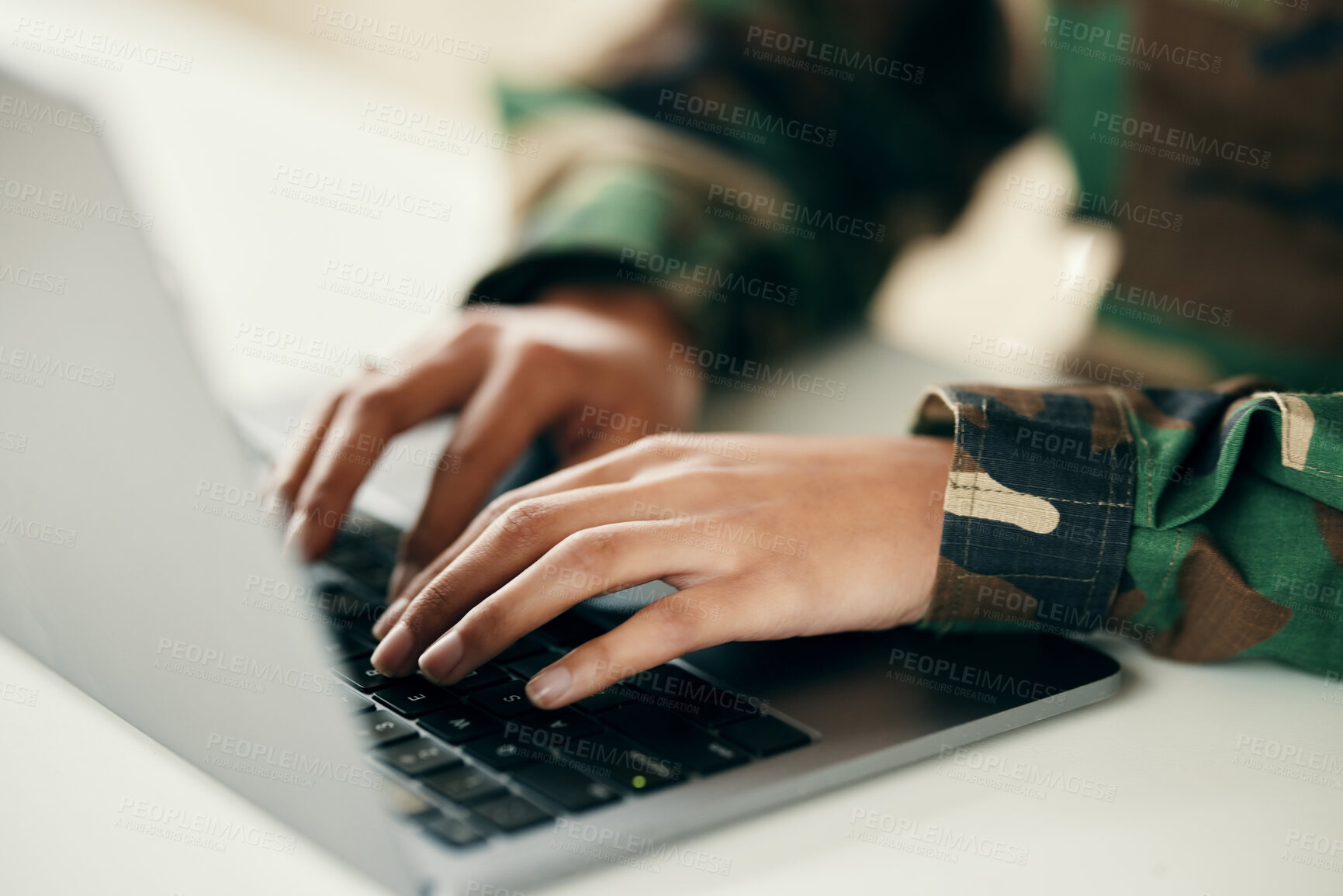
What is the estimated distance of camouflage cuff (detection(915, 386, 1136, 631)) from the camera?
441 millimetres

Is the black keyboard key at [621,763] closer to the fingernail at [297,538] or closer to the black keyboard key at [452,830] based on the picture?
the black keyboard key at [452,830]

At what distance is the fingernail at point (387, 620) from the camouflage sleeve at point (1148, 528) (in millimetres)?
214

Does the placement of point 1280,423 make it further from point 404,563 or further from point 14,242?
point 14,242

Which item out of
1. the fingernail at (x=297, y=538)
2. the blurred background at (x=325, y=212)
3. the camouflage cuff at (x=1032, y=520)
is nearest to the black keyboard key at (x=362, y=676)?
the fingernail at (x=297, y=538)

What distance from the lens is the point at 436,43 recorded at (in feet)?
7.77

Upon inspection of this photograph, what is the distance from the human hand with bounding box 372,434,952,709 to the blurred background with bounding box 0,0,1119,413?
0.23 metres

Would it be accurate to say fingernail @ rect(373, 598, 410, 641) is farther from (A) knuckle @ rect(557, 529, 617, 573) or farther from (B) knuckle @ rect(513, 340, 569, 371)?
(B) knuckle @ rect(513, 340, 569, 371)

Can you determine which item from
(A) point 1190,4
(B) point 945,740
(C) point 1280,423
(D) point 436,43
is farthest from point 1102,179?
(D) point 436,43

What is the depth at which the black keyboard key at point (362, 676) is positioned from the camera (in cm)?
38

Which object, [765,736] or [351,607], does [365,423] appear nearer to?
[351,607]

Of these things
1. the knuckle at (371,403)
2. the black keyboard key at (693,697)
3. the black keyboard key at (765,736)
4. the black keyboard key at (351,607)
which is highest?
the knuckle at (371,403)

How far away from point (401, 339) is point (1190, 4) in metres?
0.61

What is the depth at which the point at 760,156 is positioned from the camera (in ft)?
2.88

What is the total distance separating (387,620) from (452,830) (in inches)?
5.4
